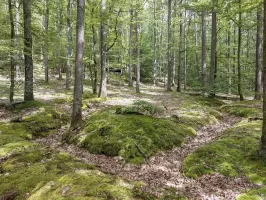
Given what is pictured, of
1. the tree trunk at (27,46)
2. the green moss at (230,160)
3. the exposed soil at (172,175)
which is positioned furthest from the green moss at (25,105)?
the green moss at (230,160)

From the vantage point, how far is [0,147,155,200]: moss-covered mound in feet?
11.8

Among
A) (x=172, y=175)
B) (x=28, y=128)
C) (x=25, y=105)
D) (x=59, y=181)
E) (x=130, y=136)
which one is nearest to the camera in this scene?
(x=59, y=181)

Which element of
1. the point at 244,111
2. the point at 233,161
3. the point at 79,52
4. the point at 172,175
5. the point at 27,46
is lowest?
the point at 172,175

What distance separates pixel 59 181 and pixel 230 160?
178 inches

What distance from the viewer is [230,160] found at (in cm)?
583

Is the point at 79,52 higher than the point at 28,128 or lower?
higher

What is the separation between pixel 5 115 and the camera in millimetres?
10352

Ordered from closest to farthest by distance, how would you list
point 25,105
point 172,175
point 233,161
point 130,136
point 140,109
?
1. point 172,175
2. point 233,161
3. point 130,136
4. point 140,109
5. point 25,105

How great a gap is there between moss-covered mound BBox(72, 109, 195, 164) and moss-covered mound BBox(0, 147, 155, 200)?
186cm

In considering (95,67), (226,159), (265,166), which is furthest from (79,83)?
(95,67)

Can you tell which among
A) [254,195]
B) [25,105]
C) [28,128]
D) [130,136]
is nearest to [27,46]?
[25,105]

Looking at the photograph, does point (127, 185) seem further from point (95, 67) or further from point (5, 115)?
point (95, 67)

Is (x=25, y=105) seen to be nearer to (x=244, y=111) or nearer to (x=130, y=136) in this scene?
(x=130, y=136)

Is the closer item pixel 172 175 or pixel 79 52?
pixel 172 175
